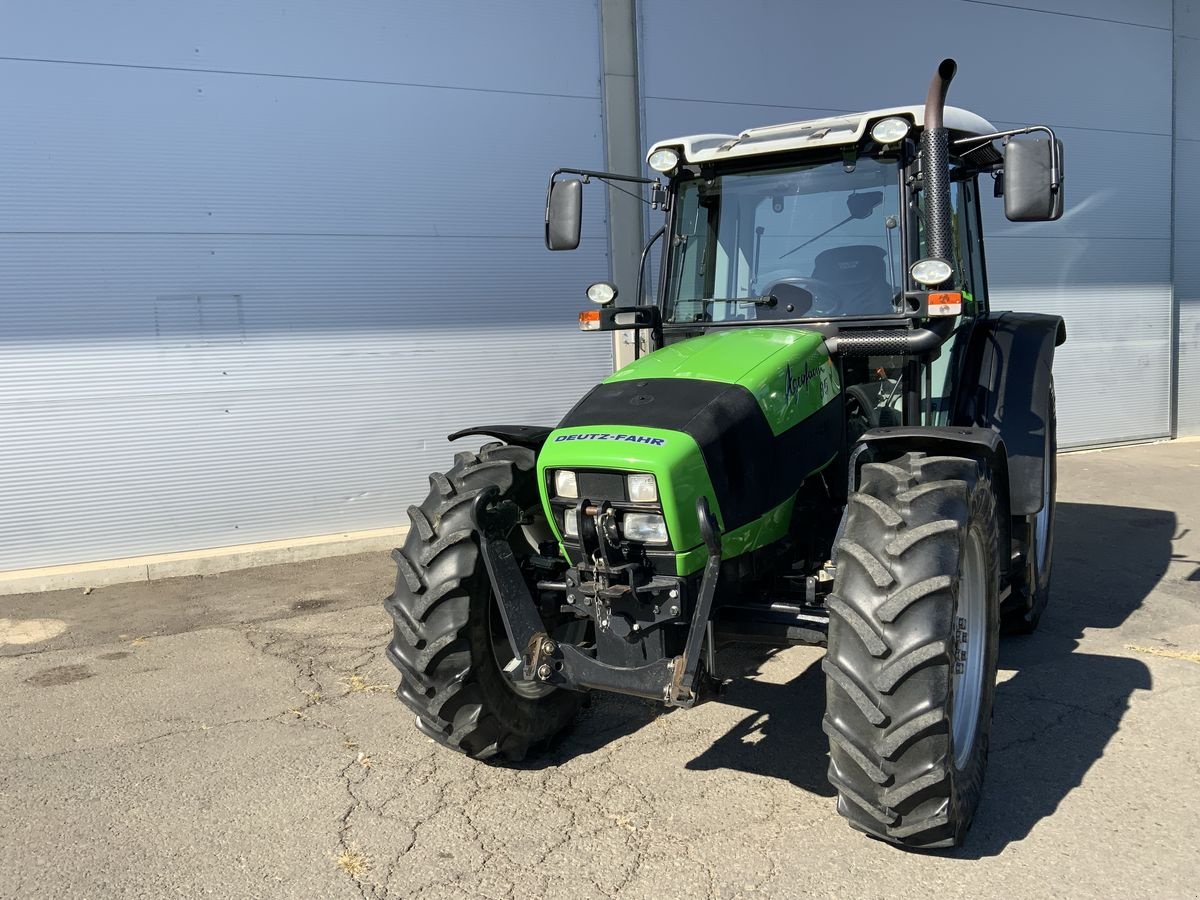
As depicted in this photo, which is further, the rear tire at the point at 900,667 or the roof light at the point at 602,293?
the roof light at the point at 602,293

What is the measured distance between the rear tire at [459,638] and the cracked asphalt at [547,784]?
0.19 meters

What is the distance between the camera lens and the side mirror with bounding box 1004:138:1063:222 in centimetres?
364

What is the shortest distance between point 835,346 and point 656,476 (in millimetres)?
1200

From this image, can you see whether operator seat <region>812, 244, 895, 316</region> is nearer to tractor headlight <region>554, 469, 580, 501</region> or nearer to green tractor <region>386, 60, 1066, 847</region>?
green tractor <region>386, 60, 1066, 847</region>

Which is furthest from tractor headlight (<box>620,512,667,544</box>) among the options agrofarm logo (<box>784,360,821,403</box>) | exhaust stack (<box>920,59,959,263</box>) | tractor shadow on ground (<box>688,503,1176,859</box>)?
exhaust stack (<box>920,59,959,263</box>)

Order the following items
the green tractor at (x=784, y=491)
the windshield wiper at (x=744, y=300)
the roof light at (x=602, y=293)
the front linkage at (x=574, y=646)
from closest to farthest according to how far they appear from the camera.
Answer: the green tractor at (x=784, y=491) → the front linkage at (x=574, y=646) → the windshield wiper at (x=744, y=300) → the roof light at (x=602, y=293)

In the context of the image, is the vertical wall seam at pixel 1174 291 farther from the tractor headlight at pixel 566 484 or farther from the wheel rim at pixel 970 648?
the tractor headlight at pixel 566 484

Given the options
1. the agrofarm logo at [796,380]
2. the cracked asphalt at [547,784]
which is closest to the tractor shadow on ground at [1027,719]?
the cracked asphalt at [547,784]

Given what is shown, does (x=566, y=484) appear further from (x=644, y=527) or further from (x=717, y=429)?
(x=717, y=429)

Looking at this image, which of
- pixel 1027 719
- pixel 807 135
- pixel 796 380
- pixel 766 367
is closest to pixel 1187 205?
pixel 807 135

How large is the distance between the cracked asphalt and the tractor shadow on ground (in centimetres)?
1

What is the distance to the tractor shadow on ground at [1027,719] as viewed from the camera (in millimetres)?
3486

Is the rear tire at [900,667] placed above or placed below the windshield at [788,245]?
below

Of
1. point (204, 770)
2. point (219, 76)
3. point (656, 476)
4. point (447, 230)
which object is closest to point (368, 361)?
point (447, 230)
